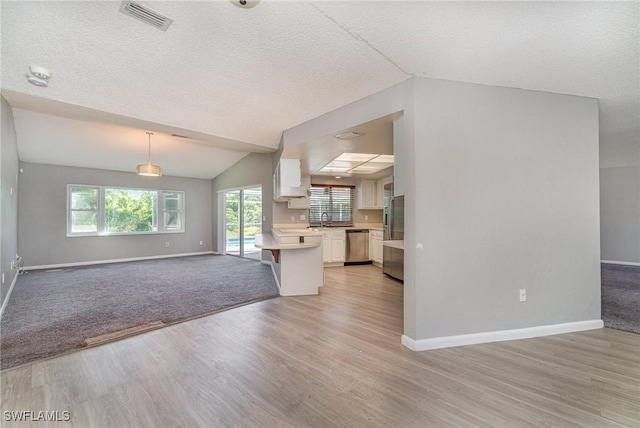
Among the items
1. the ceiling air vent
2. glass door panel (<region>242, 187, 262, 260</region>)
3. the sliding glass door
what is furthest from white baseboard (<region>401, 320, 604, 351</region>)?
glass door panel (<region>242, 187, 262, 260</region>)

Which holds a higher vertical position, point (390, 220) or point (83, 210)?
point (83, 210)

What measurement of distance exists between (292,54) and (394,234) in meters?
3.81

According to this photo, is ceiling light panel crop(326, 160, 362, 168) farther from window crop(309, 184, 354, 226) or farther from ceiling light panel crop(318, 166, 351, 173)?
window crop(309, 184, 354, 226)

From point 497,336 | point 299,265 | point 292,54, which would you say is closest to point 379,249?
point 299,265

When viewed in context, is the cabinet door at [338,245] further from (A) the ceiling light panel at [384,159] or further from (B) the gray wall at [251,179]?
(A) the ceiling light panel at [384,159]

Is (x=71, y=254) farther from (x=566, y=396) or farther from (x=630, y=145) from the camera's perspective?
(x=630, y=145)

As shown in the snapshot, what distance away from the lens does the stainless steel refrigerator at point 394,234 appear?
4801 millimetres

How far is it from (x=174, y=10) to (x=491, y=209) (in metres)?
3.18

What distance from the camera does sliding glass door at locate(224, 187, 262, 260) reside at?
307 inches

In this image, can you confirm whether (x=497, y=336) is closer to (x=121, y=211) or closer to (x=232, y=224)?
(x=232, y=224)

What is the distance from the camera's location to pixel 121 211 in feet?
23.5

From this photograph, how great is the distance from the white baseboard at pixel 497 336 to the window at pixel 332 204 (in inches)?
184

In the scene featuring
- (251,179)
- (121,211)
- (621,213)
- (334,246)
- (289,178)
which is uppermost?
(251,179)

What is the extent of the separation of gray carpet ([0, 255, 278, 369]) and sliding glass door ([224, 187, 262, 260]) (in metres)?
1.55
